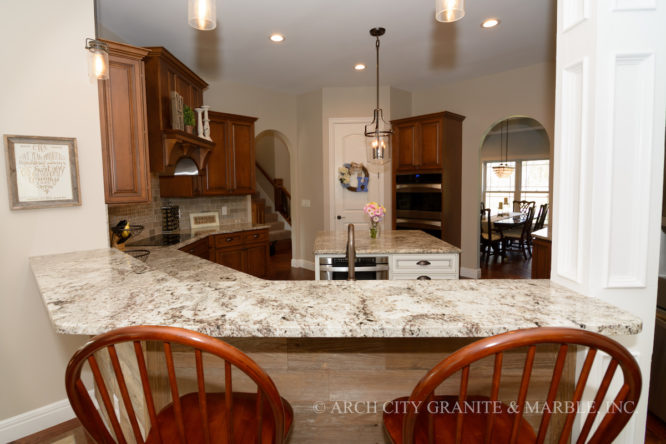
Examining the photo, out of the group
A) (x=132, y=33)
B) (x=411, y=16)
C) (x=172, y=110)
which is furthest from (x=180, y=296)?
(x=132, y=33)

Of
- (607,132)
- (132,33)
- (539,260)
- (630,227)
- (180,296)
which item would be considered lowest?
(539,260)

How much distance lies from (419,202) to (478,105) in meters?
1.67

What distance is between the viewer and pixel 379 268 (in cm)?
317

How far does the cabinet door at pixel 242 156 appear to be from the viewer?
4.86 meters

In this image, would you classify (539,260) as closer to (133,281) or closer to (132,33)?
(133,281)

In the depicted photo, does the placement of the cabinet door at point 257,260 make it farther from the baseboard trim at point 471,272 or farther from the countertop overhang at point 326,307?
the countertop overhang at point 326,307

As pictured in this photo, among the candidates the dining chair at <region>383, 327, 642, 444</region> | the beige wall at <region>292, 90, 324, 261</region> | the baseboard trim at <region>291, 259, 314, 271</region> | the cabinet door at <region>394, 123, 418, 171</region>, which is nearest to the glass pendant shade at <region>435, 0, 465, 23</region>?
the dining chair at <region>383, 327, 642, 444</region>

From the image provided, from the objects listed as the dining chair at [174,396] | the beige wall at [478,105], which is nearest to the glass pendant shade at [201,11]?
the dining chair at [174,396]

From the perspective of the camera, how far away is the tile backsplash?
3.56m

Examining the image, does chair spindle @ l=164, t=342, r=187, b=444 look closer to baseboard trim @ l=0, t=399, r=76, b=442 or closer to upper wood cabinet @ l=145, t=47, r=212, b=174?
baseboard trim @ l=0, t=399, r=76, b=442

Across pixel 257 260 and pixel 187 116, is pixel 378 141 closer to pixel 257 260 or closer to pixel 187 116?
pixel 187 116

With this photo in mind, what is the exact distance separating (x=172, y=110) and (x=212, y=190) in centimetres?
141

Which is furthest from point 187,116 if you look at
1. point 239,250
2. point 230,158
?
point 239,250

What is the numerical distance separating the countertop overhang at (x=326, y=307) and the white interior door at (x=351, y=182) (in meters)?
4.36
